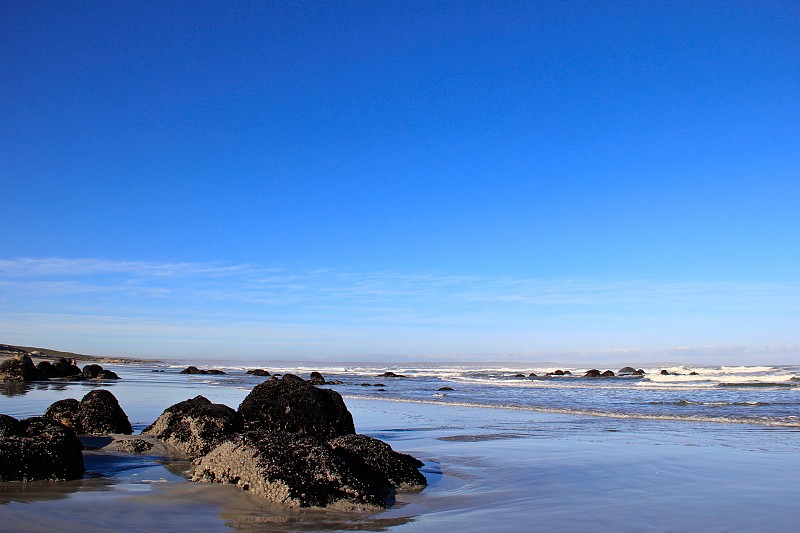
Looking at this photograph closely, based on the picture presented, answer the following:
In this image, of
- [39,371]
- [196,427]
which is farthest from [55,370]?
[196,427]

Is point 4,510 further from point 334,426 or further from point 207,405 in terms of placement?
point 334,426

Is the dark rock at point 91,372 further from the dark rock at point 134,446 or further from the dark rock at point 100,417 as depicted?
the dark rock at point 134,446

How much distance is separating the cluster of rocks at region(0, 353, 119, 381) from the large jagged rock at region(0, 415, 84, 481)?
2559 cm

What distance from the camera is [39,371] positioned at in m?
31.6

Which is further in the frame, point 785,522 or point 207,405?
point 207,405

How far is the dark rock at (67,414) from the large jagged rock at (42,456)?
314cm

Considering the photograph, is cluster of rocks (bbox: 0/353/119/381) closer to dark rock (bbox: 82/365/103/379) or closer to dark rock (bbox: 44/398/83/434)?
dark rock (bbox: 82/365/103/379)

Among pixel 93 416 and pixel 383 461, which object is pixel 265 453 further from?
pixel 93 416

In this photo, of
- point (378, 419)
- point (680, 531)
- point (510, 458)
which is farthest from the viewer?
point (378, 419)

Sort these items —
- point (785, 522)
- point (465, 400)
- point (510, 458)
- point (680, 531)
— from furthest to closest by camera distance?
point (465, 400)
point (510, 458)
point (785, 522)
point (680, 531)

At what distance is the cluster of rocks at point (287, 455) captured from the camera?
5.62 m

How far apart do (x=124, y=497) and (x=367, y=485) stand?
2.29 meters

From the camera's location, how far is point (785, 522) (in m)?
5.24

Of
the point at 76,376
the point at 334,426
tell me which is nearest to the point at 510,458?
the point at 334,426
